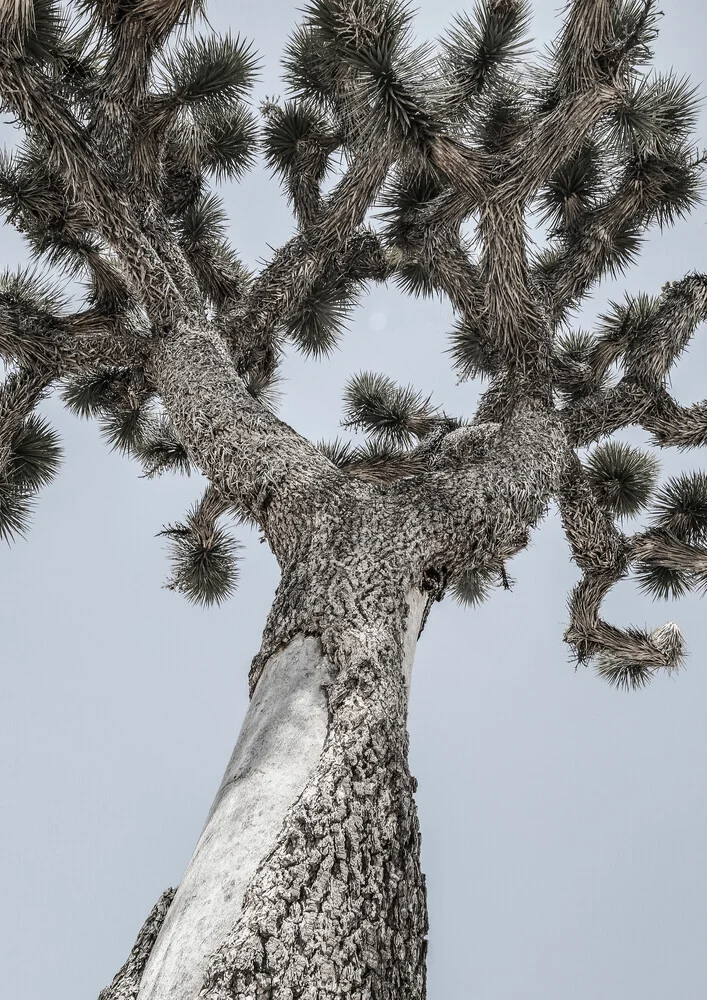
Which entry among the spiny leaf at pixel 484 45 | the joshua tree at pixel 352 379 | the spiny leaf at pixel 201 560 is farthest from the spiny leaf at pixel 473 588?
the spiny leaf at pixel 484 45

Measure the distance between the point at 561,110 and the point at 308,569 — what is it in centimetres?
321

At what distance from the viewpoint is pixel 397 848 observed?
2.30 meters

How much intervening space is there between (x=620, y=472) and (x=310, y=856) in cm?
614

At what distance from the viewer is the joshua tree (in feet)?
7.22

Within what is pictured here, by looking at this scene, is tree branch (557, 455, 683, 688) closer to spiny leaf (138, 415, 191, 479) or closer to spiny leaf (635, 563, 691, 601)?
spiny leaf (635, 563, 691, 601)

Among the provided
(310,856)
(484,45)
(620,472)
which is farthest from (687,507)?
(310,856)

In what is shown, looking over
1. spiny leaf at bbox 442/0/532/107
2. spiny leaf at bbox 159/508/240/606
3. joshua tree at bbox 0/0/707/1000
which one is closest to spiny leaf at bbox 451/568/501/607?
joshua tree at bbox 0/0/707/1000

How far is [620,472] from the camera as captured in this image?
7453mm

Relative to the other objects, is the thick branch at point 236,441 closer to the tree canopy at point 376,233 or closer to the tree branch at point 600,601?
the tree canopy at point 376,233

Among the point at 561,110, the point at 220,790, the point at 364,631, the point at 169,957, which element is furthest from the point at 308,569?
the point at 561,110

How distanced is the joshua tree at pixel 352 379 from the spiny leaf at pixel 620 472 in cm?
4

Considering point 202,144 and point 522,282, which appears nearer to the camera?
point 522,282

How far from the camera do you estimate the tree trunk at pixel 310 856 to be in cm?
189

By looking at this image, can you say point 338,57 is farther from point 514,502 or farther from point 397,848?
point 397,848
